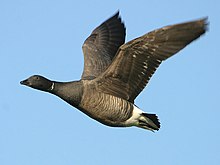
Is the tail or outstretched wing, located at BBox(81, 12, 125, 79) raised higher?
outstretched wing, located at BBox(81, 12, 125, 79)

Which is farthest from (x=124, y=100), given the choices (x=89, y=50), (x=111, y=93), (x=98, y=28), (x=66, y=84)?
(x=98, y=28)

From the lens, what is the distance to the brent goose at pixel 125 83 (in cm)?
1248

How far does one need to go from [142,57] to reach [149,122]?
7.01 feet

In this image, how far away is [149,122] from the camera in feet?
47.6

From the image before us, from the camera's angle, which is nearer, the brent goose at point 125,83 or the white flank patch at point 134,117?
the brent goose at point 125,83

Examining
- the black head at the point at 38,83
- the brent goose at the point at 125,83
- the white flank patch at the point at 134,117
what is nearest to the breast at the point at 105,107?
the brent goose at the point at 125,83

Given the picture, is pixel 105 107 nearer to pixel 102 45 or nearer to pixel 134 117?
pixel 134 117

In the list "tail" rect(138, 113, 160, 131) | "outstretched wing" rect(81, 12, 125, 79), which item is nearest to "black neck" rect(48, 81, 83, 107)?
"tail" rect(138, 113, 160, 131)

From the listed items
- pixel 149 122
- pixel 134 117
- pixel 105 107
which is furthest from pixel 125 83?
pixel 149 122

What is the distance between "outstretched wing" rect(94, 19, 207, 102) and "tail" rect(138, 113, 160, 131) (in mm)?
601

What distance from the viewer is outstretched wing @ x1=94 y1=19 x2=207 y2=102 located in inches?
473

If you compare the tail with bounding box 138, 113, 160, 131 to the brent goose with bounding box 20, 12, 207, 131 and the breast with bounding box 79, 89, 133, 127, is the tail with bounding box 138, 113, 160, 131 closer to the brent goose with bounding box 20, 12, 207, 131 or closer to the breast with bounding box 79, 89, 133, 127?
the brent goose with bounding box 20, 12, 207, 131

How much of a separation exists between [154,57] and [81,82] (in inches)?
78.6

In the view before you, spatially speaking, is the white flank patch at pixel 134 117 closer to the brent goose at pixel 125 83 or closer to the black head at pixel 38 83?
the brent goose at pixel 125 83
